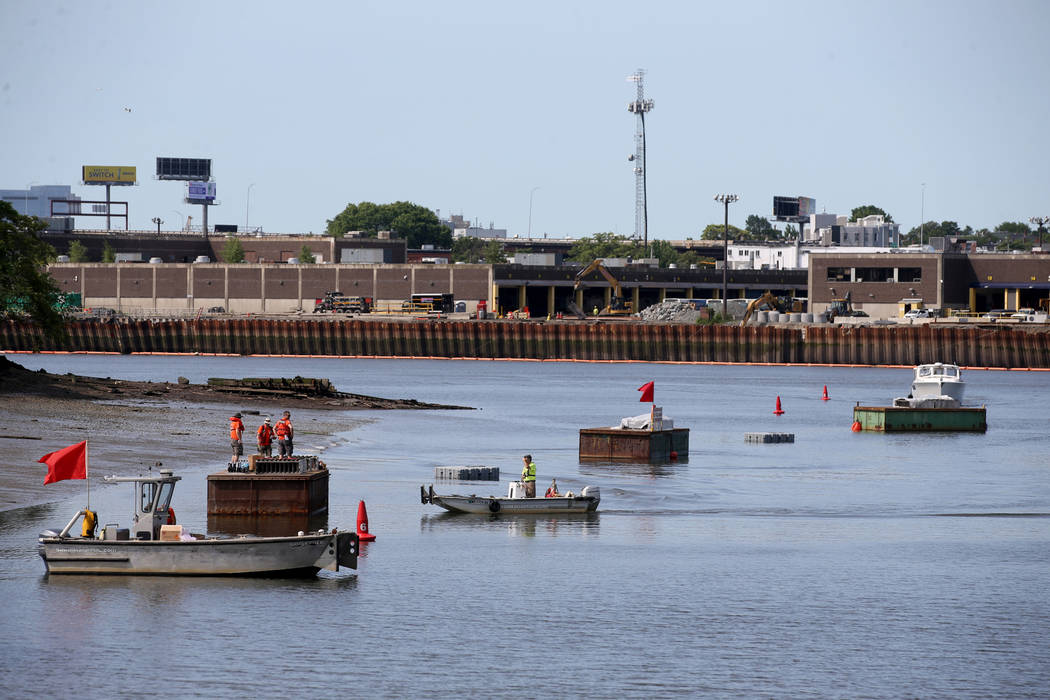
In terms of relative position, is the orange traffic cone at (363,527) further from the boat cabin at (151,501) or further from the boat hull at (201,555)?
the boat cabin at (151,501)

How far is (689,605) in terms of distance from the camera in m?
40.5

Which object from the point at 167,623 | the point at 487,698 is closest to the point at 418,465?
the point at 167,623

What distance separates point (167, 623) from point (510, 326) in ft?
533

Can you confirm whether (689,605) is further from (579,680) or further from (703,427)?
(703,427)

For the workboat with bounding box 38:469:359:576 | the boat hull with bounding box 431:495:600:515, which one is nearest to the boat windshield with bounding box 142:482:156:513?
the workboat with bounding box 38:469:359:576

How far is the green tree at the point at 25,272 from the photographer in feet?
283

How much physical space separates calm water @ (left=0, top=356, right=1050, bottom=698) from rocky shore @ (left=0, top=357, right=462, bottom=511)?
2358 mm

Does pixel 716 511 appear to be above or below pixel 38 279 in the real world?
below

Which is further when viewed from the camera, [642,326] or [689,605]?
[642,326]

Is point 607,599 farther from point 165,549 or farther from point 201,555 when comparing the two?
point 165,549

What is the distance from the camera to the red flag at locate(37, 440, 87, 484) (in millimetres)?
38750

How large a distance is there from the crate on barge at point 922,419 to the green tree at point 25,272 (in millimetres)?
50594

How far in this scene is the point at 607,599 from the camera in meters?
41.1

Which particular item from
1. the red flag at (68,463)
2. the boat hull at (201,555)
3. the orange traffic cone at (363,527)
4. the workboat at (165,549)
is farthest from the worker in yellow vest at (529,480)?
the red flag at (68,463)
